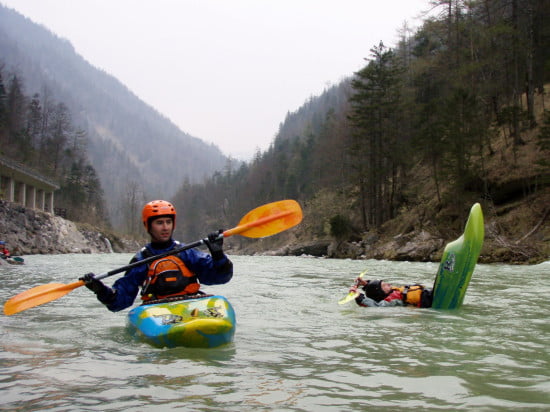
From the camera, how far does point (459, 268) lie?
6.51m

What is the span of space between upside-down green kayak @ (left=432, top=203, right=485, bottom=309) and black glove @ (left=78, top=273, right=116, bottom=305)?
167 inches

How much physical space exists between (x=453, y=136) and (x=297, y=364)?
2133 centimetres

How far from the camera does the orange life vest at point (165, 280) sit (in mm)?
4836

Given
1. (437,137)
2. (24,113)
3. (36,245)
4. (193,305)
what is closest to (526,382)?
(193,305)

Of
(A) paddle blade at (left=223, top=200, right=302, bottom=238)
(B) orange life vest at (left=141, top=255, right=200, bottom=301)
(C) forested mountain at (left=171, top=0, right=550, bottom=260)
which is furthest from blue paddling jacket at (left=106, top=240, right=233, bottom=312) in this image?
(C) forested mountain at (left=171, top=0, right=550, bottom=260)

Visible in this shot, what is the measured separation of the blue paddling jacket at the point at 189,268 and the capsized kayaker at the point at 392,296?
104 inches

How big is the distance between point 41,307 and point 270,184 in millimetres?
64741

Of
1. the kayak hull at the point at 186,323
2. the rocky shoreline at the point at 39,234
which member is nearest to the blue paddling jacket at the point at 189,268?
the kayak hull at the point at 186,323

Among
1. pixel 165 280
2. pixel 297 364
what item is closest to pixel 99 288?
pixel 165 280

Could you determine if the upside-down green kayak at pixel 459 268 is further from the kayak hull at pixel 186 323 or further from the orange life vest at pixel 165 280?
the orange life vest at pixel 165 280

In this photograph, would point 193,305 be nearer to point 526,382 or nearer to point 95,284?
point 95,284

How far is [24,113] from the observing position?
55250mm

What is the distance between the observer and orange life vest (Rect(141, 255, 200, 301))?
4836 millimetres

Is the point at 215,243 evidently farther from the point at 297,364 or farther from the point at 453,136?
the point at 453,136
